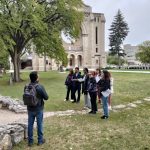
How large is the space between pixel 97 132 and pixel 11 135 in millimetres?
2491

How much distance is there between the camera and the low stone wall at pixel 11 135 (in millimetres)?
8088

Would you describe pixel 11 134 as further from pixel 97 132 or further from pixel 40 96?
pixel 97 132

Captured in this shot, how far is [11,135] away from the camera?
8430mm

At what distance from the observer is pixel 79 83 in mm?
15750

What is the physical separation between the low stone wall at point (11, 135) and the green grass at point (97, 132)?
0.64 ft

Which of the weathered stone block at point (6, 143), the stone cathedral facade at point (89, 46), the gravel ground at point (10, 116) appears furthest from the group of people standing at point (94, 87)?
the stone cathedral facade at point (89, 46)

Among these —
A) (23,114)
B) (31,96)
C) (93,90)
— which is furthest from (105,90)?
(31,96)

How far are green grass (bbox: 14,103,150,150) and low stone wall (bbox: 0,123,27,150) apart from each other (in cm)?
20

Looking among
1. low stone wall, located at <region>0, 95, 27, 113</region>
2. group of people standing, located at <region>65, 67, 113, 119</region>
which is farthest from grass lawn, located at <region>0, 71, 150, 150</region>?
low stone wall, located at <region>0, 95, 27, 113</region>

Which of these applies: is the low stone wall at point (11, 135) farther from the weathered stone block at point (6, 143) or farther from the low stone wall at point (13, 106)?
the low stone wall at point (13, 106)

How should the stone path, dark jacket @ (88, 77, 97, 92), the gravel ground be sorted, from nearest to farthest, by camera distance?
the gravel ground
the stone path
dark jacket @ (88, 77, 97, 92)

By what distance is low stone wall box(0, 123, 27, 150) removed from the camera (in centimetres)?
809

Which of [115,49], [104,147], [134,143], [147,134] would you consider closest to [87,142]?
[104,147]

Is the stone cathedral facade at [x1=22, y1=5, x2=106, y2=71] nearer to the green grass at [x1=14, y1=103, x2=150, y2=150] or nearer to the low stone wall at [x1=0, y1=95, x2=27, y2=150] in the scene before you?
the green grass at [x1=14, y1=103, x2=150, y2=150]
